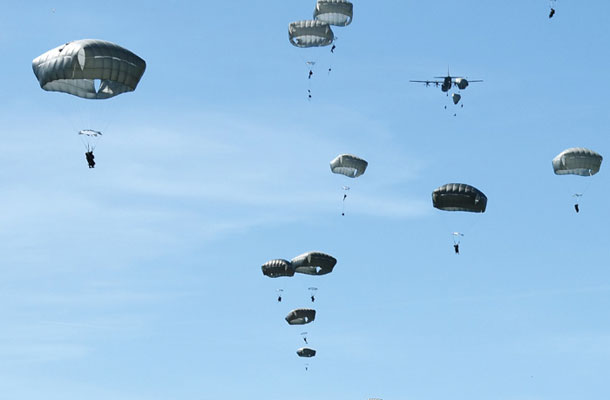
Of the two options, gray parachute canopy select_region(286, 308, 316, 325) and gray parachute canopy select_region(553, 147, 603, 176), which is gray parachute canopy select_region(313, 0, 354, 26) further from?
gray parachute canopy select_region(286, 308, 316, 325)

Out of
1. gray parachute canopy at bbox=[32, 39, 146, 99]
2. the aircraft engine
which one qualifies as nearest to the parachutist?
gray parachute canopy at bbox=[32, 39, 146, 99]

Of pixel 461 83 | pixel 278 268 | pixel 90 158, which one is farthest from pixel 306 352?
pixel 90 158

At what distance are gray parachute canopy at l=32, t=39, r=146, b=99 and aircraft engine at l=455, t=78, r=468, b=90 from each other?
285ft

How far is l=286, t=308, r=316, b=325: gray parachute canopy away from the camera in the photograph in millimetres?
148250

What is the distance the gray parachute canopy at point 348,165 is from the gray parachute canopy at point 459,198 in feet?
57.4

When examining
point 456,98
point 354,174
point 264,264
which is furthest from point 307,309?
point 456,98

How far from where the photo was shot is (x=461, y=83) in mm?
171625

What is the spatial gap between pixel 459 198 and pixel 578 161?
458 inches

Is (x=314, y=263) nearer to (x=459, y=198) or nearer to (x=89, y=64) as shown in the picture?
(x=459, y=198)

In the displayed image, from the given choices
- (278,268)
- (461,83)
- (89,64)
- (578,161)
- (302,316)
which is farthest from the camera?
(461,83)

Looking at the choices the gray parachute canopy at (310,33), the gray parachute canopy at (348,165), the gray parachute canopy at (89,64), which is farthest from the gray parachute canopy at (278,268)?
the gray parachute canopy at (89,64)

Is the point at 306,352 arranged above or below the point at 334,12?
below

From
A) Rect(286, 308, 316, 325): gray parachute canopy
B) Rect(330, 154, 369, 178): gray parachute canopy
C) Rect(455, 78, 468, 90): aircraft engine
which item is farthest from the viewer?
Rect(455, 78, 468, 90): aircraft engine

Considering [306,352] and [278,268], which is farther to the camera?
[306,352]
